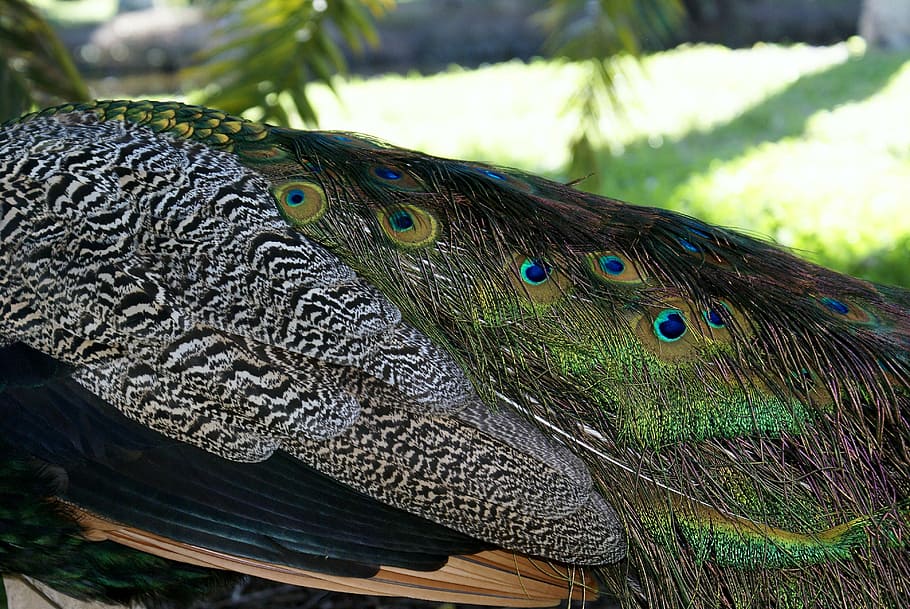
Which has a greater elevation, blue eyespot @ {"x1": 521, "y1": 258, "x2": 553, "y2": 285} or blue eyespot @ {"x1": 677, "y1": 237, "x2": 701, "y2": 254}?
blue eyespot @ {"x1": 677, "y1": 237, "x2": 701, "y2": 254}

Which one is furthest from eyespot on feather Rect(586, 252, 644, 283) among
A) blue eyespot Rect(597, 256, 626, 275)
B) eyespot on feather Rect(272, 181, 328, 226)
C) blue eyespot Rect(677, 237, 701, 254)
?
eyespot on feather Rect(272, 181, 328, 226)

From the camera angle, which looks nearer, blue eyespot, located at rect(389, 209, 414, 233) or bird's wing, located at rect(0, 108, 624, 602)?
bird's wing, located at rect(0, 108, 624, 602)

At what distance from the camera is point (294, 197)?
6.72 feet

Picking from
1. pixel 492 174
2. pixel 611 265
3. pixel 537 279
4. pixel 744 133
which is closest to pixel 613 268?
pixel 611 265

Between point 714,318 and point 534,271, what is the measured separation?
369 mm

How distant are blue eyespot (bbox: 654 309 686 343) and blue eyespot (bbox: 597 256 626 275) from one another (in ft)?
0.42

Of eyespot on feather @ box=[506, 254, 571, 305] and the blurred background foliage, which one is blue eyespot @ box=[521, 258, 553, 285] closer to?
eyespot on feather @ box=[506, 254, 571, 305]

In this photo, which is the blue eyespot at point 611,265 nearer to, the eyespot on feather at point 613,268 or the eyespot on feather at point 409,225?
the eyespot on feather at point 613,268

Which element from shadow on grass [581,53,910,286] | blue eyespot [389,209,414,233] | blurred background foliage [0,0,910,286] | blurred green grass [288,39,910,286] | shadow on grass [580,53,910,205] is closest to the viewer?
blue eyespot [389,209,414,233]

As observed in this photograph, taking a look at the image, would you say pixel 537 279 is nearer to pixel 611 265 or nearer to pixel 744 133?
pixel 611 265

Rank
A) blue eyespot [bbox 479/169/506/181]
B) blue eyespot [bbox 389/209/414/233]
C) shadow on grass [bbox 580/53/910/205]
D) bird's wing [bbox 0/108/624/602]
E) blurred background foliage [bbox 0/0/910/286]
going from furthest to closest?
shadow on grass [bbox 580/53/910/205] → blurred background foliage [bbox 0/0/910/286] → blue eyespot [bbox 479/169/506/181] → blue eyespot [bbox 389/209/414/233] → bird's wing [bbox 0/108/624/602]

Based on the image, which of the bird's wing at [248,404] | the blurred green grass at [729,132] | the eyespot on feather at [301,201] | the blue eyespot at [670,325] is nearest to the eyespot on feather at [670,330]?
the blue eyespot at [670,325]

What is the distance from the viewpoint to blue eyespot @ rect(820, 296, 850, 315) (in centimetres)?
198

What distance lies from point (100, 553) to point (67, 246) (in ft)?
2.01
